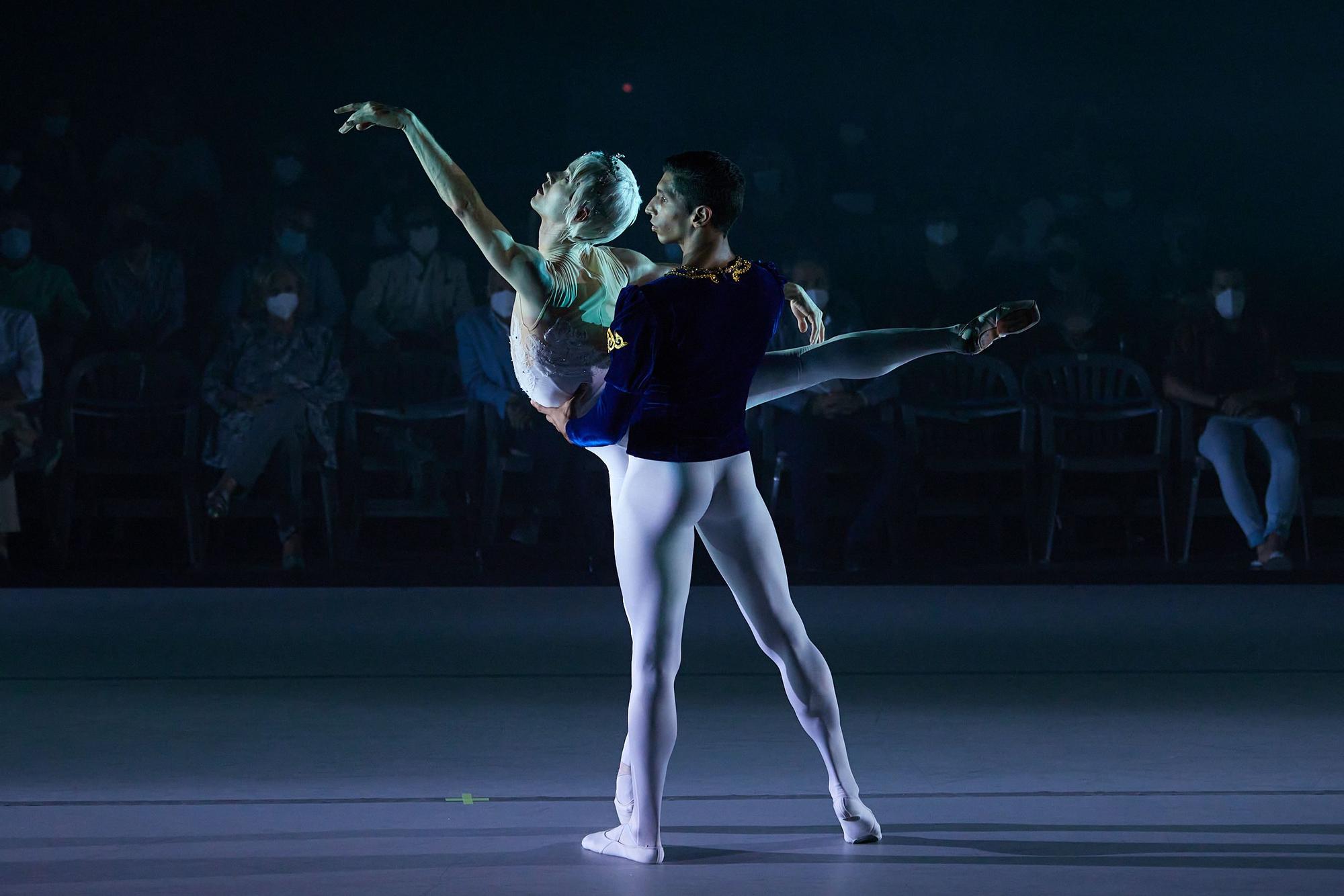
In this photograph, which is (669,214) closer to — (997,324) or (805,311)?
(805,311)

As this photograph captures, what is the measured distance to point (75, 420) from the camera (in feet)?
28.4

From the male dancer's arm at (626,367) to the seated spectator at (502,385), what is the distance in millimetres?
4898

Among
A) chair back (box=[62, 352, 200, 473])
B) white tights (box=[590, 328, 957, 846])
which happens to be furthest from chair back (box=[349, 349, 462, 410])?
white tights (box=[590, 328, 957, 846])

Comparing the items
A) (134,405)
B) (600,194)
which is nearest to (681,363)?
(600,194)

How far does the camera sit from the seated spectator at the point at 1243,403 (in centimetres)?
815

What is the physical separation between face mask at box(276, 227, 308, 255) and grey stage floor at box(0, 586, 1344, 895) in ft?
7.61

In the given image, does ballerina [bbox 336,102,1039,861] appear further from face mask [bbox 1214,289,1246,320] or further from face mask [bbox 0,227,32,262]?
face mask [bbox 0,227,32,262]

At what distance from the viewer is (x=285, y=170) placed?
9438 millimetres

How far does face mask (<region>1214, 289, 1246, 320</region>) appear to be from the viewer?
8555 mm

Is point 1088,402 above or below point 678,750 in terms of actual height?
above

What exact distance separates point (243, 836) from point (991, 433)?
5.58 m

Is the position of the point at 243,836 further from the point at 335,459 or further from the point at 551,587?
the point at 335,459

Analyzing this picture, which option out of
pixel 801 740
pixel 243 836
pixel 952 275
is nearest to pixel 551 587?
pixel 952 275

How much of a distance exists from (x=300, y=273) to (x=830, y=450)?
2.58 metres
